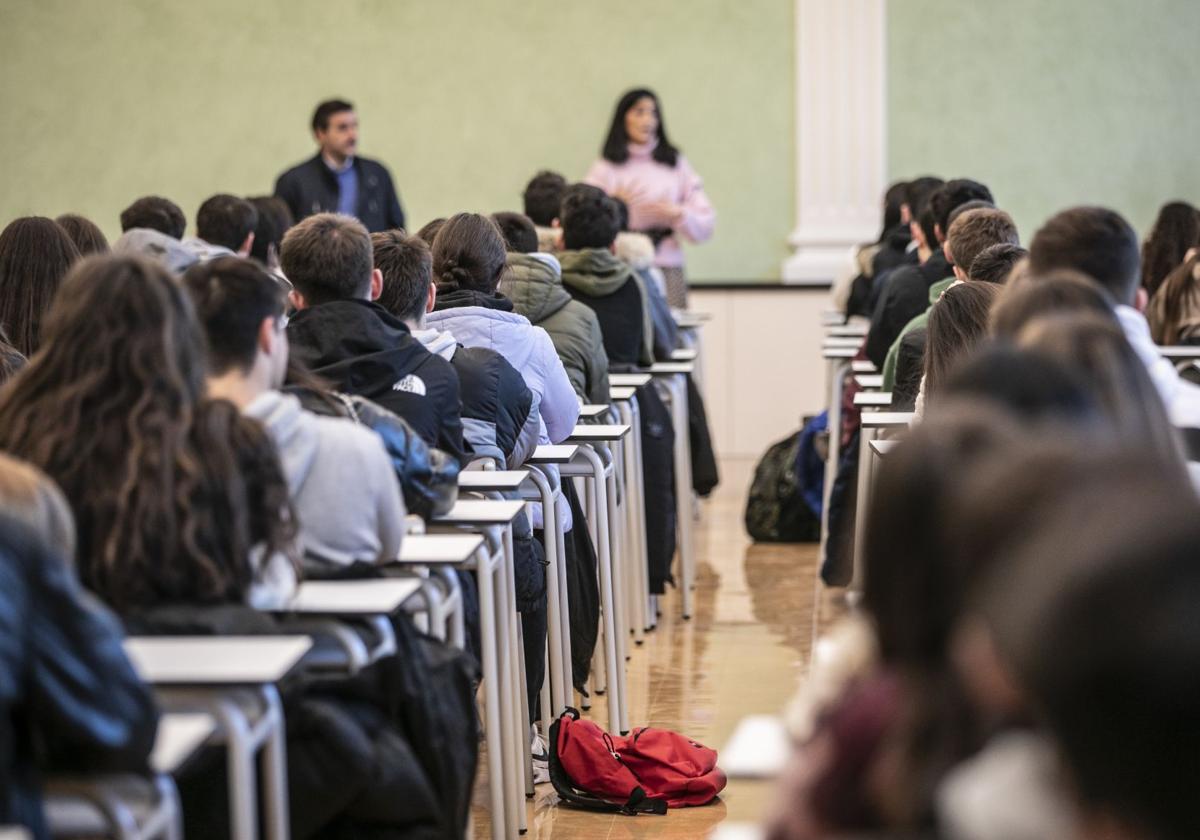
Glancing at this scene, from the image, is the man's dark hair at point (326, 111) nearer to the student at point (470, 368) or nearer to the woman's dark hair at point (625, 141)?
the woman's dark hair at point (625, 141)

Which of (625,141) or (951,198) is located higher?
(625,141)

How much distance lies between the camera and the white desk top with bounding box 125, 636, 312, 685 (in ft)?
6.87

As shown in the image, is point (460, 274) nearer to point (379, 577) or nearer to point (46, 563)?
point (379, 577)

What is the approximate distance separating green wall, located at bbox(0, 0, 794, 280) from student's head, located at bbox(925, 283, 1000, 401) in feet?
20.3

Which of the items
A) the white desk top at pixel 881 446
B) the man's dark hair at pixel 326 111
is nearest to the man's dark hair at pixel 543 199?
the man's dark hair at pixel 326 111

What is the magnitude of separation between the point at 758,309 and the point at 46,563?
26.2 feet

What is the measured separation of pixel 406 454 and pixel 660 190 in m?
5.84

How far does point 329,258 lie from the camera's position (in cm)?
339

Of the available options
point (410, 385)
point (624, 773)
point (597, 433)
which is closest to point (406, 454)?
point (410, 385)

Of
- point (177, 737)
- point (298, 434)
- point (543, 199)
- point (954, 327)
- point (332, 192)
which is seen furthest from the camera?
point (332, 192)

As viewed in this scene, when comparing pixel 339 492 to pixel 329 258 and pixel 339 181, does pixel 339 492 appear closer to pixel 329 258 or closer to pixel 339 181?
pixel 329 258

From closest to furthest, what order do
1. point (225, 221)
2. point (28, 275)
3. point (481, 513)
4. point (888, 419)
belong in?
1. point (481, 513)
2. point (888, 419)
3. point (28, 275)
4. point (225, 221)

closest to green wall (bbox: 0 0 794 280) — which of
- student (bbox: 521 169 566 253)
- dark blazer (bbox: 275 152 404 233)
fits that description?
dark blazer (bbox: 275 152 404 233)

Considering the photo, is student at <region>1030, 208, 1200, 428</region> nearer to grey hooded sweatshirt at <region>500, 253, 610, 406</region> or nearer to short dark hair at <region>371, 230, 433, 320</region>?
short dark hair at <region>371, 230, 433, 320</region>
